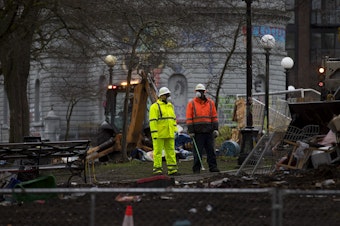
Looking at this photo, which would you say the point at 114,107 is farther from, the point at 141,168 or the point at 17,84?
the point at 141,168

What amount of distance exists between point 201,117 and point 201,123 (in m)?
0.14

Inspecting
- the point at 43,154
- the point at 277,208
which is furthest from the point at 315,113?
the point at 277,208

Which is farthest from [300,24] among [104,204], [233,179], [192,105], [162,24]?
[104,204]

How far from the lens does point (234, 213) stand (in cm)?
1234

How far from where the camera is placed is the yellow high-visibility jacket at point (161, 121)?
21.9 m

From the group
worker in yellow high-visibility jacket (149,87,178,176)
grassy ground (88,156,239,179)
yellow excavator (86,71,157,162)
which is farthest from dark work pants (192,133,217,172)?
yellow excavator (86,71,157,162)

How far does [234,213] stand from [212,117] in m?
10.6

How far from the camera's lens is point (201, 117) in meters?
22.9

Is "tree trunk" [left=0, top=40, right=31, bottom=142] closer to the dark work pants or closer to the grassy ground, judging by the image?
the grassy ground

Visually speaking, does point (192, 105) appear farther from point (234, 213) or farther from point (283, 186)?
point (234, 213)

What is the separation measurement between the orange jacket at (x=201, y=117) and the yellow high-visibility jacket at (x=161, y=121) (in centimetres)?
90

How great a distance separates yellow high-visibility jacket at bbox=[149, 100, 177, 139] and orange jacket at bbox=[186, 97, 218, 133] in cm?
90

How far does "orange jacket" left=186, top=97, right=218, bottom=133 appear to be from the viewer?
22.9 meters

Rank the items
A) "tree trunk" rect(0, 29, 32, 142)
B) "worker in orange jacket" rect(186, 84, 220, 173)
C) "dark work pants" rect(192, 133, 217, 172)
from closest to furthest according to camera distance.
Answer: "worker in orange jacket" rect(186, 84, 220, 173)
"dark work pants" rect(192, 133, 217, 172)
"tree trunk" rect(0, 29, 32, 142)
